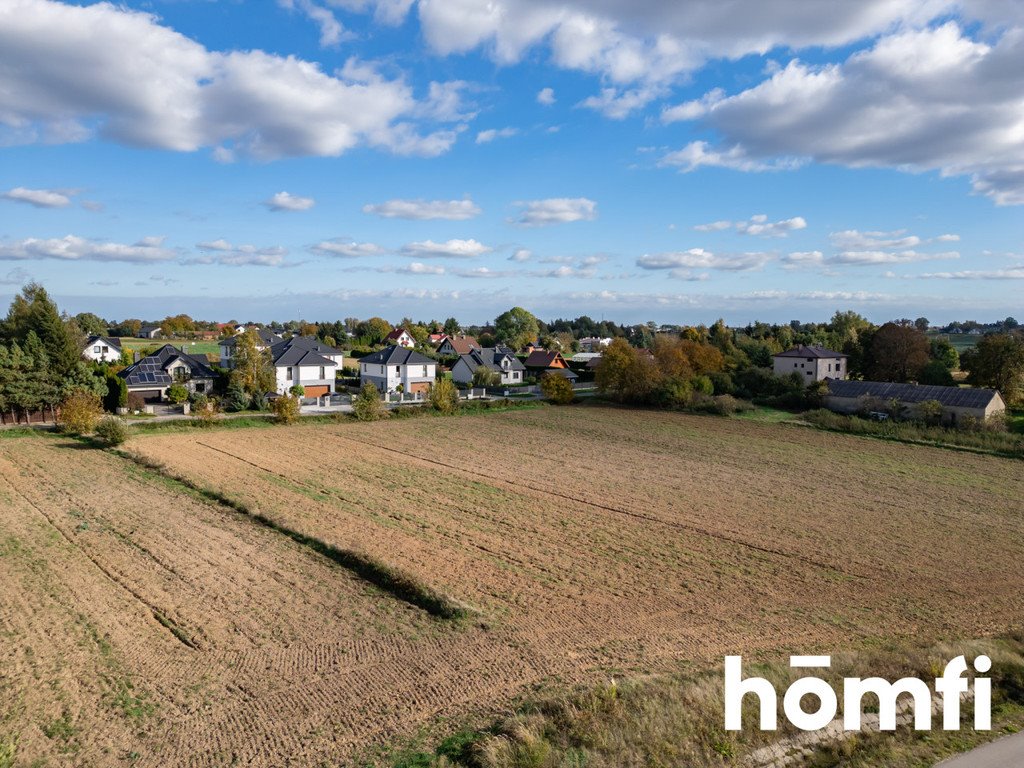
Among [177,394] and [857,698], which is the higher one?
[177,394]

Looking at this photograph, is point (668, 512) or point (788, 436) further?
point (788, 436)

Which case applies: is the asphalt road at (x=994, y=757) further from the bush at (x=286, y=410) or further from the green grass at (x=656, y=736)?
the bush at (x=286, y=410)

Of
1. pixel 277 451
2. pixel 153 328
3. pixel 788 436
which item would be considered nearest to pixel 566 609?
pixel 277 451

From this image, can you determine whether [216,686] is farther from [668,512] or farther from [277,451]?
[277,451]

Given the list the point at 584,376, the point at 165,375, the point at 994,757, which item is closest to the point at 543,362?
the point at 584,376

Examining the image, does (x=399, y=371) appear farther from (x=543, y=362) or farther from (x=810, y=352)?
(x=810, y=352)
